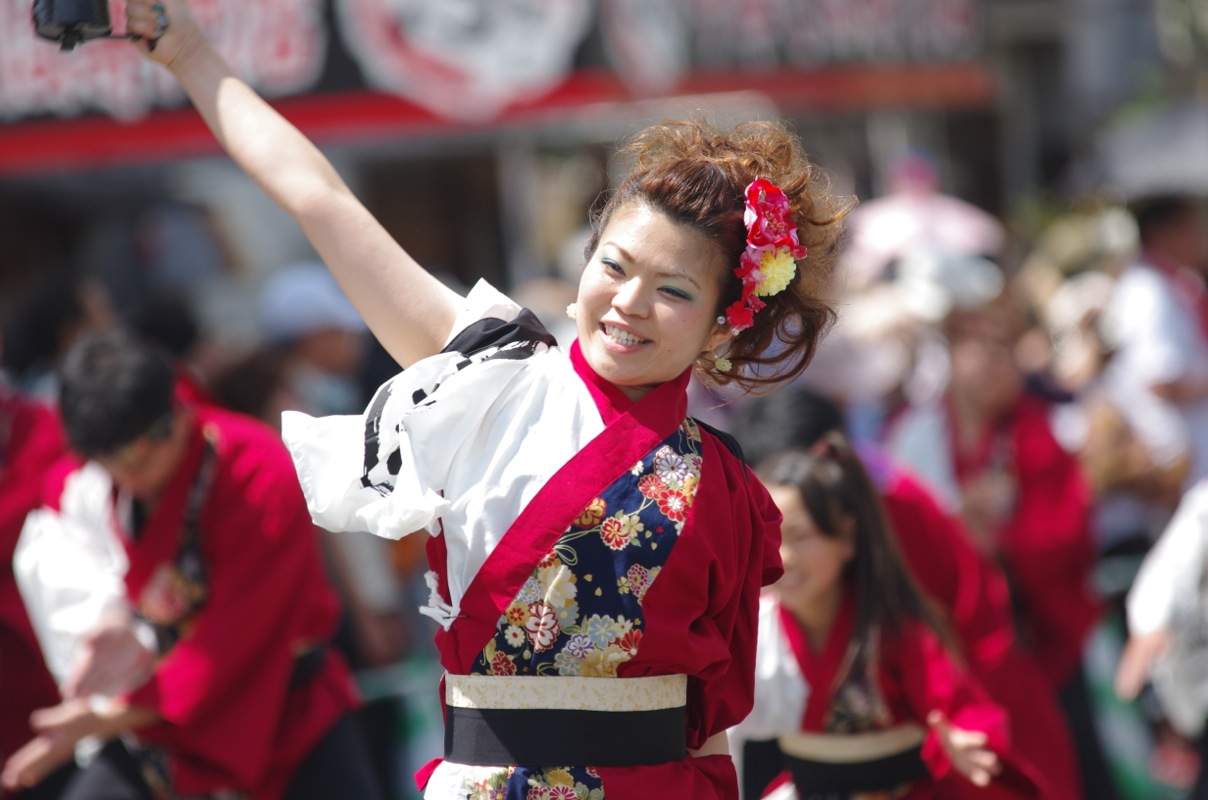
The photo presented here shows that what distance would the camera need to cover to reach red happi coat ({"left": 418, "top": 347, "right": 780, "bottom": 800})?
2.03 m

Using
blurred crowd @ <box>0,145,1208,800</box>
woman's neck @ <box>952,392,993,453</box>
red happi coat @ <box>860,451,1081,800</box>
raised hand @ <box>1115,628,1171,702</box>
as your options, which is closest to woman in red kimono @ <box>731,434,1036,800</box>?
red happi coat @ <box>860,451,1081,800</box>

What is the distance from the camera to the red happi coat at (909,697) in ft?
9.73

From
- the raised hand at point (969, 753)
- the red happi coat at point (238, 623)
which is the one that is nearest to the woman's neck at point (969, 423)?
the raised hand at point (969, 753)

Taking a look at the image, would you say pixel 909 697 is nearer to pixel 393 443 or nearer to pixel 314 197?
pixel 393 443

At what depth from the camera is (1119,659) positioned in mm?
5633

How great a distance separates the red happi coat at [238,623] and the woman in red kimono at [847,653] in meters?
1.01

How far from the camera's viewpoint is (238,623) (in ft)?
10.7

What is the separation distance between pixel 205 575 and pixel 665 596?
5.32ft

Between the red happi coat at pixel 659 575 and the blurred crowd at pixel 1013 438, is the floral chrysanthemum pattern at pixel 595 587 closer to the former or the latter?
the red happi coat at pixel 659 575

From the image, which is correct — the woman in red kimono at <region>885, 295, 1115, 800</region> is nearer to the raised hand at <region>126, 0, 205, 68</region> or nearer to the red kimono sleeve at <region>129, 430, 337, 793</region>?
the red kimono sleeve at <region>129, 430, 337, 793</region>

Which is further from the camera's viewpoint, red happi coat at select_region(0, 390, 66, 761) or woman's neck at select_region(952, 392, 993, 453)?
woman's neck at select_region(952, 392, 993, 453)

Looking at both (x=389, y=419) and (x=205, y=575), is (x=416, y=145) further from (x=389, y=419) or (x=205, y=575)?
(x=389, y=419)

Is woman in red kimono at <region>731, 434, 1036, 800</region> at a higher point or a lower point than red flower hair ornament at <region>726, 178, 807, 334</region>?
lower

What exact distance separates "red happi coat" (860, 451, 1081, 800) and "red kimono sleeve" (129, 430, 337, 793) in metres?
1.31
